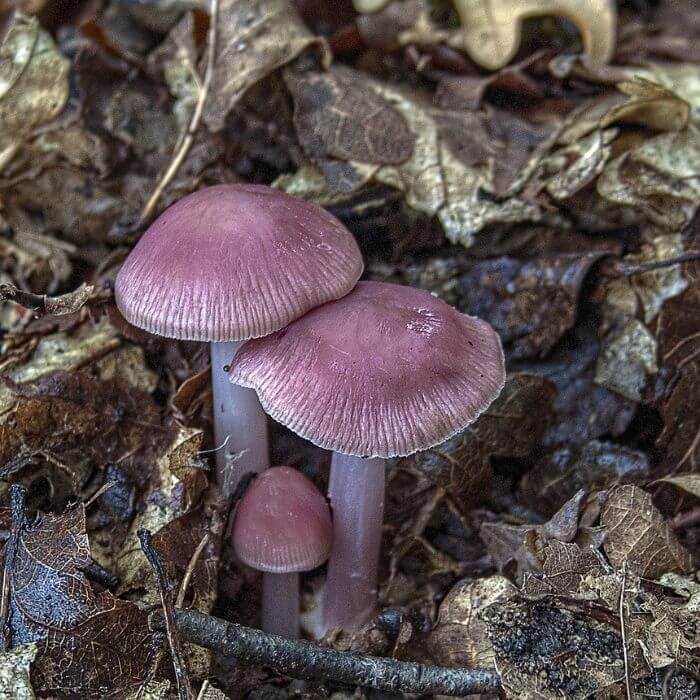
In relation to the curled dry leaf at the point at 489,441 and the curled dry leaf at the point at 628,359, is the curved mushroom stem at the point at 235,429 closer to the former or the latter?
the curled dry leaf at the point at 489,441

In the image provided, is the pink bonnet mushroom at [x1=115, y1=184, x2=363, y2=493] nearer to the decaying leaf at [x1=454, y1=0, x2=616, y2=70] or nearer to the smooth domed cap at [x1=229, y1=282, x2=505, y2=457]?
the smooth domed cap at [x1=229, y1=282, x2=505, y2=457]

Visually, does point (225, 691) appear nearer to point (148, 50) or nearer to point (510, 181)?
point (510, 181)

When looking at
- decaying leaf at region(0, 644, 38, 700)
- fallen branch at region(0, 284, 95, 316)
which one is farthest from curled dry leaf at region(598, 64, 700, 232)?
decaying leaf at region(0, 644, 38, 700)

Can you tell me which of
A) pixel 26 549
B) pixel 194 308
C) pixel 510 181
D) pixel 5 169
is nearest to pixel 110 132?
pixel 5 169

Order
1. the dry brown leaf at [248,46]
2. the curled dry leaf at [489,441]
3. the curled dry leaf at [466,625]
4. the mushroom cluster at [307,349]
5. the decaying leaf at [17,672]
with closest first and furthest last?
the decaying leaf at [17,672]
the mushroom cluster at [307,349]
the curled dry leaf at [466,625]
the curled dry leaf at [489,441]
the dry brown leaf at [248,46]

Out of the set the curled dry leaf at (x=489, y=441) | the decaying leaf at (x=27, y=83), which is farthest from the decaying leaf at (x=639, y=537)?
the decaying leaf at (x=27, y=83)

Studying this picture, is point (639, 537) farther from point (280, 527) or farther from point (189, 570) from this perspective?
point (189, 570)
